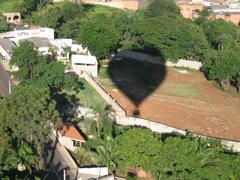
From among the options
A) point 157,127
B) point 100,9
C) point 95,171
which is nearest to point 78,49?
point 157,127

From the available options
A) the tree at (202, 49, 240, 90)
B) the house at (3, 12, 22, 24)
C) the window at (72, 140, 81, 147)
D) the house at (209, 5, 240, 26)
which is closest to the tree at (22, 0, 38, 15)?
the house at (3, 12, 22, 24)

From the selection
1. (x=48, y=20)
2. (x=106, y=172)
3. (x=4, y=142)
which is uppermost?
(x=48, y=20)

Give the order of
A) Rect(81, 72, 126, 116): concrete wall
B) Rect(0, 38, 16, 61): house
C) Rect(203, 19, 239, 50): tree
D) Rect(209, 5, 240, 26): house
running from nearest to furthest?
1. Rect(81, 72, 126, 116): concrete wall
2. Rect(0, 38, 16, 61): house
3. Rect(203, 19, 239, 50): tree
4. Rect(209, 5, 240, 26): house

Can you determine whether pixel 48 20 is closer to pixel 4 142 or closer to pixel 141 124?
pixel 141 124

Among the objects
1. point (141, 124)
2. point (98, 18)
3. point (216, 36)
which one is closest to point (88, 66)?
point (98, 18)

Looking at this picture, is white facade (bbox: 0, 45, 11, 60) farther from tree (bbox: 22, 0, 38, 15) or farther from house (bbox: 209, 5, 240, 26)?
house (bbox: 209, 5, 240, 26)

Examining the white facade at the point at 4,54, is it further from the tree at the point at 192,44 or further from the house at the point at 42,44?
the tree at the point at 192,44

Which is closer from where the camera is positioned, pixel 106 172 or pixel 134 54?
pixel 106 172
